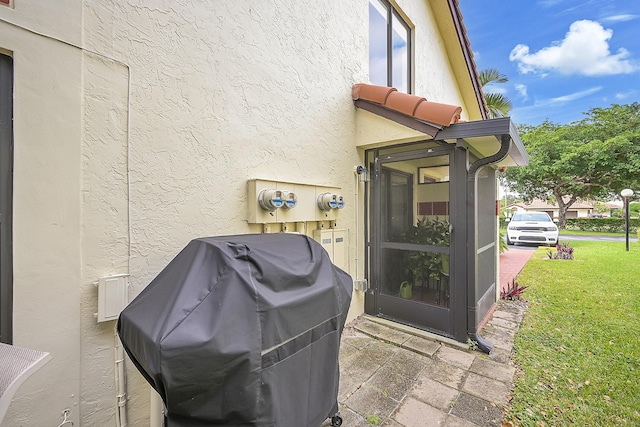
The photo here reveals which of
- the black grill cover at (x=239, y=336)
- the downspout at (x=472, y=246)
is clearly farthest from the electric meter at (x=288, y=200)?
the downspout at (x=472, y=246)

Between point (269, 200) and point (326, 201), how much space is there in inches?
40.1

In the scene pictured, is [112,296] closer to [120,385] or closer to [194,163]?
[120,385]

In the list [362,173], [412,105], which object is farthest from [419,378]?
A: [412,105]

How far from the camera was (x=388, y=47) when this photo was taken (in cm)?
565

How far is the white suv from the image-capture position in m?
14.0

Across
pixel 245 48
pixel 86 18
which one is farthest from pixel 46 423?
pixel 245 48

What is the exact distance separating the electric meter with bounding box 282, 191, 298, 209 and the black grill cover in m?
1.19

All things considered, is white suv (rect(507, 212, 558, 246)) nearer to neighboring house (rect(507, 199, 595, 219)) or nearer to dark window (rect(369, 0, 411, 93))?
dark window (rect(369, 0, 411, 93))

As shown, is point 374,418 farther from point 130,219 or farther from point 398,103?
point 398,103

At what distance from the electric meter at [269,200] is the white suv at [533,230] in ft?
54.3

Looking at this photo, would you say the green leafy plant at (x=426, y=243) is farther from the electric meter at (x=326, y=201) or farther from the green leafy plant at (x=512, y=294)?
the green leafy plant at (x=512, y=294)

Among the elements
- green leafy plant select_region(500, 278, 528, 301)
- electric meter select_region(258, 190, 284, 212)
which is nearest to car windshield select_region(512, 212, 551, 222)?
green leafy plant select_region(500, 278, 528, 301)

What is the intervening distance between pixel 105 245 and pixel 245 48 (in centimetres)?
234

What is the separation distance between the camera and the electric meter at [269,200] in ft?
9.38
